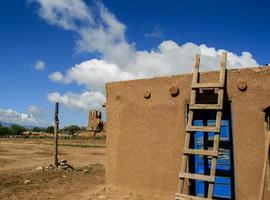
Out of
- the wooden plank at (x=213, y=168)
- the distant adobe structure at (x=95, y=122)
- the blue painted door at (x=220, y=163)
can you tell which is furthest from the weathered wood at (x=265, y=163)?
the distant adobe structure at (x=95, y=122)

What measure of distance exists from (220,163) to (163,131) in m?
1.51

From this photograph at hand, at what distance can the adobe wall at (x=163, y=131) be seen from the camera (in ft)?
23.8

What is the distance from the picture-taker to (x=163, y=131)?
8.55 metres

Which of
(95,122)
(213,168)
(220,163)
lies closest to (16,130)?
(95,122)

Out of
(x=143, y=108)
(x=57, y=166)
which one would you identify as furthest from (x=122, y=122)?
(x=57, y=166)

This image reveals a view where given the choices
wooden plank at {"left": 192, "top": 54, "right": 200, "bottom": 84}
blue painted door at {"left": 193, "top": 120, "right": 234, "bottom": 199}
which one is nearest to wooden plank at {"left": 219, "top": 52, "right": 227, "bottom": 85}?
wooden plank at {"left": 192, "top": 54, "right": 200, "bottom": 84}

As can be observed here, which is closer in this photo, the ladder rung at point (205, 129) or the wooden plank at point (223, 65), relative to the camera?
the ladder rung at point (205, 129)

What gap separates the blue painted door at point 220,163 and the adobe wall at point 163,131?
0.52ft

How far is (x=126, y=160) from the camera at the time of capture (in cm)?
920

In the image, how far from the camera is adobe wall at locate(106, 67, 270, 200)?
23.8 feet

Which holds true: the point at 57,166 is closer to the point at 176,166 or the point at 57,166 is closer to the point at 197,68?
the point at 176,166

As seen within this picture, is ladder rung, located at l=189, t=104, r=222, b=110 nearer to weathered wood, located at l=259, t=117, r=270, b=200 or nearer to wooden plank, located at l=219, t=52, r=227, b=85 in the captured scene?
wooden plank, located at l=219, t=52, r=227, b=85

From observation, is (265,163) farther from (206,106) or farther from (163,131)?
(163,131)

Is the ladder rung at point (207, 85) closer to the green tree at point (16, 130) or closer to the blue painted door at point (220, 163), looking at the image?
the blue painted door at point (220, 163)
